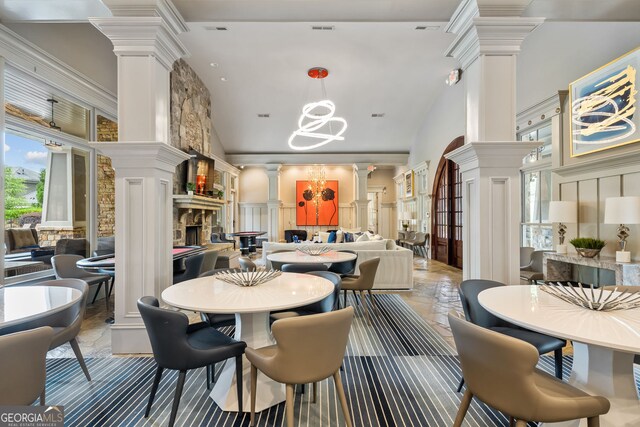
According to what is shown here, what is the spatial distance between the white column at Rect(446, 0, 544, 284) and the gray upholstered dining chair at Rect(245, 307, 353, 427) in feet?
5.63

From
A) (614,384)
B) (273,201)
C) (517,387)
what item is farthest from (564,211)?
(273,201)

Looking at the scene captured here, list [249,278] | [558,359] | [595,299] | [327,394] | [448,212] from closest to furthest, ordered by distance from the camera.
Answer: [595,299]
[558,359]
[327,394]
[249,278]
[448,212]

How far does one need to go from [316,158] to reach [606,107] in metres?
7.88

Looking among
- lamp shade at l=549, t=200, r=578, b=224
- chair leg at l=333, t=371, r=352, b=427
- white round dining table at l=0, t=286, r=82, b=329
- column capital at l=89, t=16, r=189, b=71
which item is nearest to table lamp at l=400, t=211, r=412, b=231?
lamp shade at l=549, t=200, r=578, b=224

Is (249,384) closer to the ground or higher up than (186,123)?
closer to the ground

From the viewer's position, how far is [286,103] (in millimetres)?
8320

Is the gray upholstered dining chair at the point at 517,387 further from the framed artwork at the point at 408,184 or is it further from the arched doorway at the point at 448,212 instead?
the framed artwork at the point at 408,184

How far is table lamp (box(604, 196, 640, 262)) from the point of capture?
3.04 meters

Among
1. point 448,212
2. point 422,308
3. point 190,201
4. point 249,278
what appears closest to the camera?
point 249,278

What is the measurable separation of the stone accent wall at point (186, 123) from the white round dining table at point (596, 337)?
5.83 metres

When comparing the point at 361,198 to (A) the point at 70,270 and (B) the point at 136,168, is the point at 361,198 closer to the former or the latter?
(A) the point at 70,270

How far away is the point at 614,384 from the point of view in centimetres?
146

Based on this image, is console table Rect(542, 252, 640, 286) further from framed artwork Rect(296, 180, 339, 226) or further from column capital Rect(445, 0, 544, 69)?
framed artwork Rect(296, 180, 339, 226)

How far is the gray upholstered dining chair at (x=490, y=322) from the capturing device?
1.94m
